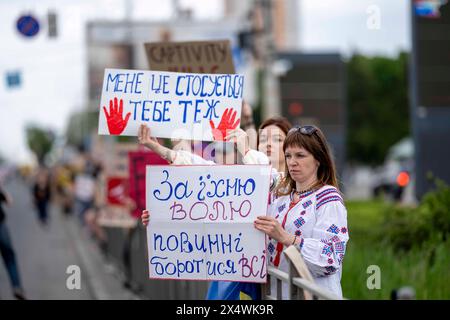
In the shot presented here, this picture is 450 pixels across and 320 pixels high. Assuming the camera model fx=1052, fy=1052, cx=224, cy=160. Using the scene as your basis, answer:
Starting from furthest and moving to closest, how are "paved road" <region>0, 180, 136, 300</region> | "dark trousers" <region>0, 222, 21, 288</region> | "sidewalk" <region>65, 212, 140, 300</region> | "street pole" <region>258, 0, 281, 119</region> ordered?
"street pole" <region>258, 0, 281, 119</region>
"paved road" <region>0, 180, 136, 300</region>
"sidewalk" <region>65, 212, 140, 300</region>
"dark trousers" <region>0, 222, 21, 288</region>

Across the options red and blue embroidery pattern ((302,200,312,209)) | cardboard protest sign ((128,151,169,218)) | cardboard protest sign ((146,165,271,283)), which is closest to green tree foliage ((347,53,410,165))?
cardboard protest sign ((128,151,169,218))

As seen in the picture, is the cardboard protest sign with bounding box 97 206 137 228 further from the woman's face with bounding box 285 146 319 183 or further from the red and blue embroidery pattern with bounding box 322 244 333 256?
the red and blue embroidery pattern with bounding box 322 244 333 256

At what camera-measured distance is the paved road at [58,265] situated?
1262cm

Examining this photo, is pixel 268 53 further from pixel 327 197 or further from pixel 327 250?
pixel 327 250

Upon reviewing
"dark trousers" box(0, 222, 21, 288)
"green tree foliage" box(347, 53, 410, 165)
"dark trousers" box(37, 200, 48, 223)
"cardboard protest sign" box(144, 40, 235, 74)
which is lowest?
"green tree foliage" box(347, 53, 410, 165)

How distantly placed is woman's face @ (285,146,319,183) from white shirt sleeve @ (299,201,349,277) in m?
0.25

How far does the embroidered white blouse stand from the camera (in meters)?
4.86

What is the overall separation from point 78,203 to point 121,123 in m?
18.6

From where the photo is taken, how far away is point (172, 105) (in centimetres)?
584

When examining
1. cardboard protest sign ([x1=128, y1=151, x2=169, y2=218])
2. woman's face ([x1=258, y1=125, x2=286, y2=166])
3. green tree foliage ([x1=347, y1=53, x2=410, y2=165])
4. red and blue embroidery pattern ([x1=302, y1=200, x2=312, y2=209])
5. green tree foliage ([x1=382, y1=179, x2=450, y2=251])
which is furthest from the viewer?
green tree foliage ([x1=347, y1=53, x2=410, y2=165])

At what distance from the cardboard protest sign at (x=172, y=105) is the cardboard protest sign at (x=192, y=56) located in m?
1.50

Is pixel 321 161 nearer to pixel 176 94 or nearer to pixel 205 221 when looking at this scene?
pixel 205 221

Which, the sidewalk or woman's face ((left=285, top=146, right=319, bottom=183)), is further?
the sidewalk
